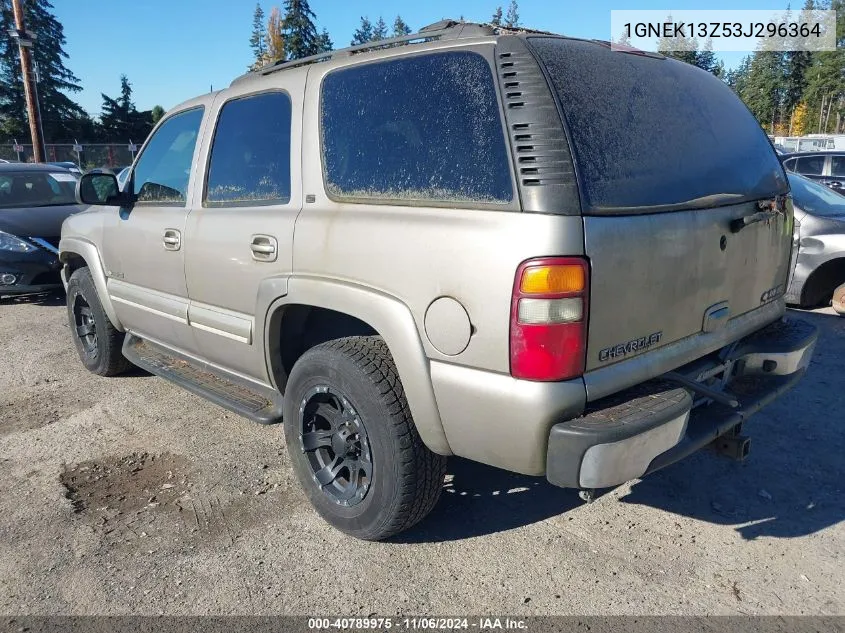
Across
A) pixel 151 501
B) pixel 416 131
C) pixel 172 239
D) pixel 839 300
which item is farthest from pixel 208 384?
pixel 839 300

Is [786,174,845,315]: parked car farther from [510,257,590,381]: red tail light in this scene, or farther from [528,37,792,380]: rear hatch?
[510,257,590,381]: red tail light

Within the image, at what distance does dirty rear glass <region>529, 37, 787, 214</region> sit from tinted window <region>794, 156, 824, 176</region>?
359 inches

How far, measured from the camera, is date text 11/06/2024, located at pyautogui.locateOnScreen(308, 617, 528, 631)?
2369 mm

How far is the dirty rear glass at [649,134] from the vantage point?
2256mm

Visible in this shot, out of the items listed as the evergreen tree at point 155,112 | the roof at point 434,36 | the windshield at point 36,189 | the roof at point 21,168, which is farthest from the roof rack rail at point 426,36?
the evergreen tree at point 155,112

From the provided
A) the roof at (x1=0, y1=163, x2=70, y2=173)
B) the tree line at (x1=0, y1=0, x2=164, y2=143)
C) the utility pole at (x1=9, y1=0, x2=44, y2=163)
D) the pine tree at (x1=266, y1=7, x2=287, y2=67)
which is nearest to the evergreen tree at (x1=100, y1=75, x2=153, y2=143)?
the tree line at (x1=0, y1=0, x2=164, y2=143)

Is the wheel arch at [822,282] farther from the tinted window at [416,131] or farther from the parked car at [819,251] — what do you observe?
the tinted window at [416,131]

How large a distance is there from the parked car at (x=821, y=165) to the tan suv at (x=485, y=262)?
865 centimetres

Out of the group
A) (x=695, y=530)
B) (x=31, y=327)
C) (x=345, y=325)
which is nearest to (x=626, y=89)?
(x=345, y=325)

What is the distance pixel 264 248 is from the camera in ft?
10.0

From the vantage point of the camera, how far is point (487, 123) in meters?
2.29

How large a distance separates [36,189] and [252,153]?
271 inches

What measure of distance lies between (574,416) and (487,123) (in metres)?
1.08

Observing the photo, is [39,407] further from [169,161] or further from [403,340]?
[403,340]
